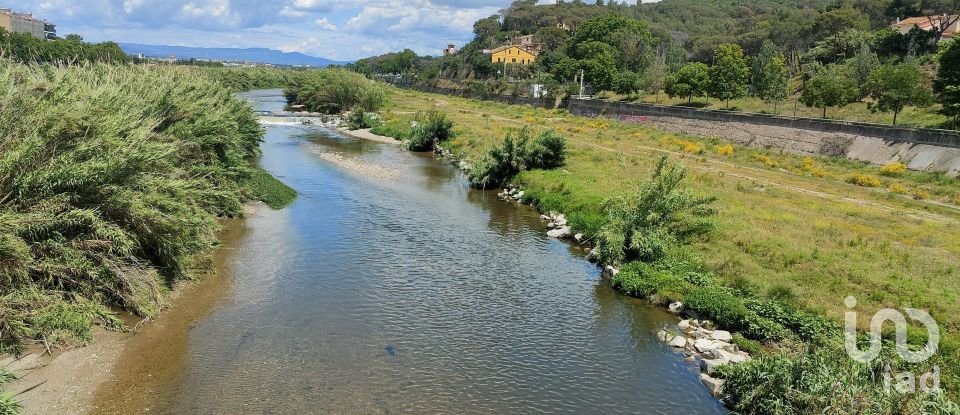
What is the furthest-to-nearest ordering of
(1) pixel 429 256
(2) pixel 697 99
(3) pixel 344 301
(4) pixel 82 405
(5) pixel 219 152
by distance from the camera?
(2) pixel 697 99, (5) pixel 219 152, (1) pixel 429 256, (3) pixel 344 301, (4) pixel 82 405

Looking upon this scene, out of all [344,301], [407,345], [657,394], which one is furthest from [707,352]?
[344,301]

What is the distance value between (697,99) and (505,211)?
6079 centimetres

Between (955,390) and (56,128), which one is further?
(56,128)

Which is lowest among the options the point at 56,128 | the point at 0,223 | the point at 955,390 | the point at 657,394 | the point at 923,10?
the point at 657,394

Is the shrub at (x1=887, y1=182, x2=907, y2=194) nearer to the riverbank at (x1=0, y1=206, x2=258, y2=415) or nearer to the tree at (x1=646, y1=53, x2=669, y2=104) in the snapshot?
the riverbank at (x1=0, y1=206, x2=258, y2=415)

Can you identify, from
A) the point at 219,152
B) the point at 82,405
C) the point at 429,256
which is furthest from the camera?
the point at 219,152

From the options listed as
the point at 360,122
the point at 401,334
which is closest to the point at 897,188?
A: the point at 401,334

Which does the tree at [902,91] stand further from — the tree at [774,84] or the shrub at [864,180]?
the tree at [774,84]

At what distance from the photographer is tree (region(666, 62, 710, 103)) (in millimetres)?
83062

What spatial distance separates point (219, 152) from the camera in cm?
3394

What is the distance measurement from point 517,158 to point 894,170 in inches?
1144

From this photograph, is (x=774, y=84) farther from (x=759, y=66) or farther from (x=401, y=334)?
(x=401, y=334)

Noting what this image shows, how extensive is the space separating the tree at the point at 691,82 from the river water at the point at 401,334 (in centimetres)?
5759

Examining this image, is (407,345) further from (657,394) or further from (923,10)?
(923,10)
